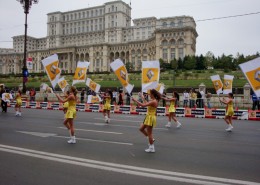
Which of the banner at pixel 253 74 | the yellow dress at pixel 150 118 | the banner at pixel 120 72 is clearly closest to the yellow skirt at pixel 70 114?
the yellow dress at pixel 150 118

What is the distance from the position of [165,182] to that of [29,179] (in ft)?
8.50

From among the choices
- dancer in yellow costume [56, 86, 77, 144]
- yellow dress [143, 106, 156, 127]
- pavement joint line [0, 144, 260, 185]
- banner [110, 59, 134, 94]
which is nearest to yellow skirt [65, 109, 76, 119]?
dancer in yellow costume [56, 86, 77, 144]

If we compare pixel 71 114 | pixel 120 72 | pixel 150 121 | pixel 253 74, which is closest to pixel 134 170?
pixel 150 121

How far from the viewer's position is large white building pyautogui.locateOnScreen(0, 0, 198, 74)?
10981 cm

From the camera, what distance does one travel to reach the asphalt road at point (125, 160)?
532 cm

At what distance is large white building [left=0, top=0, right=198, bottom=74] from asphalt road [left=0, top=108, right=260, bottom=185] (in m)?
98.8

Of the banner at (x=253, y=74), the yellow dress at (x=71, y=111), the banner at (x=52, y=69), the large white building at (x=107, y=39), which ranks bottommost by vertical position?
the yellow dress at (x=71, y=111)

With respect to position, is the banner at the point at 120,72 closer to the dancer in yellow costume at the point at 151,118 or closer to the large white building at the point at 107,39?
the dancer in yellow costume at the point at 151,118

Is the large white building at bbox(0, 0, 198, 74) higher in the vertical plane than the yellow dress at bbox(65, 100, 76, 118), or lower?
higher

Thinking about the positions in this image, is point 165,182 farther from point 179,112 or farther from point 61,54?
point 61,54

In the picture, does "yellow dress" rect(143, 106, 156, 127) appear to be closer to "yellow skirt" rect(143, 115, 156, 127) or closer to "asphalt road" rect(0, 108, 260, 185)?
"yellow skirt" rect(143, 115, 156, 127)

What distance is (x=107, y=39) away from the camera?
14188 cm

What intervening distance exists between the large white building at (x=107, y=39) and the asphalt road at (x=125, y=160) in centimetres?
9883

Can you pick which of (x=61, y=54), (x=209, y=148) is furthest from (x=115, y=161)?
(x=61, y=54)
